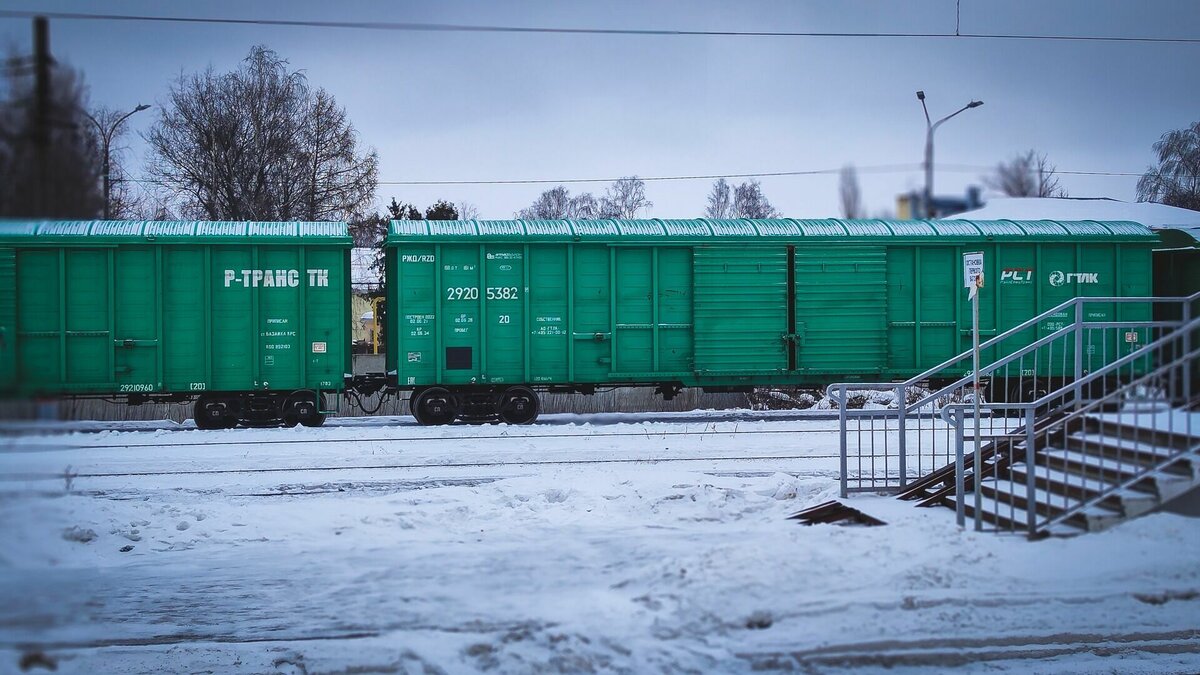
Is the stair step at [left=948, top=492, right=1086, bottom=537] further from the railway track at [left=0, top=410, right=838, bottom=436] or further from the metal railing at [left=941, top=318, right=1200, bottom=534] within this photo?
the railway track at [left=0, top=410, right=838, bottom=436]

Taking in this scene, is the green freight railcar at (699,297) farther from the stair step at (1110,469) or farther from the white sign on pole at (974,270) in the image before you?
the stair step at (1110,469)

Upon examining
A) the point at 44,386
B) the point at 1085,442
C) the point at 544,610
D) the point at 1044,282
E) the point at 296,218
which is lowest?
the point at 544,610

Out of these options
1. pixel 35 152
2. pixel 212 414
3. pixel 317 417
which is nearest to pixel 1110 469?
pixel 35 152

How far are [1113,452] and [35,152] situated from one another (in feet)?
24.7

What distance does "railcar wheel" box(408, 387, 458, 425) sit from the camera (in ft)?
59.1

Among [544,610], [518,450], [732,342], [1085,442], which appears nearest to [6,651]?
[544,610]

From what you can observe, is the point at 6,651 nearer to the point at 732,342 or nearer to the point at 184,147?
the point at 184,147

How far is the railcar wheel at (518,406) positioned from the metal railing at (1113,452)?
10.9m

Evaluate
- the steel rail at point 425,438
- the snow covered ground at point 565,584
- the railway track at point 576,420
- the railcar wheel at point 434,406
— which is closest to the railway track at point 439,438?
the steel rail at point 425,438

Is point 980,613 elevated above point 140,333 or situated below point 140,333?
below

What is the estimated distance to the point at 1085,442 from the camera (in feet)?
25.3

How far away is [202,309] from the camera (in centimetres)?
1733

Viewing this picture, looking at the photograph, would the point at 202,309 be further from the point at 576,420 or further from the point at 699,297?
the point at 699,297

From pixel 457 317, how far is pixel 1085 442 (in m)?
12.2
